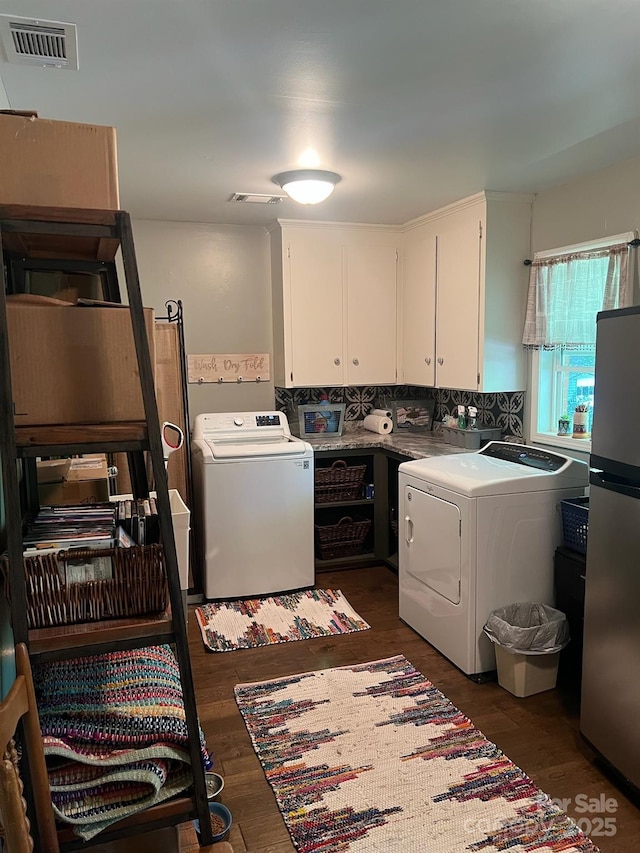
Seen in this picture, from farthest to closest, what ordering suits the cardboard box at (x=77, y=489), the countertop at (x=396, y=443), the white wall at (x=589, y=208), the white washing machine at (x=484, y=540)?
the countertop at (x=396, y=443), the white wall at (x=589, y=208), the white washing machine at (x=484, y=540), the cardboard box at (x=77, y=489)

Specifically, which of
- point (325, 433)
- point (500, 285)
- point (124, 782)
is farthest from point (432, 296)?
point (124, 782)

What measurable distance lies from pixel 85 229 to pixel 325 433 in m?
3.27

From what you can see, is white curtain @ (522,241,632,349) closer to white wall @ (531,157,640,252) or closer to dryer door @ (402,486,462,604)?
white wall @ (531,157,640,252)

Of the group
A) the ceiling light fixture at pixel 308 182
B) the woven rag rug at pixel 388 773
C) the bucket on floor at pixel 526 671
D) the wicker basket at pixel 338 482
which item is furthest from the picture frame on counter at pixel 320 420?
the bucket on floor at pixel 526 671

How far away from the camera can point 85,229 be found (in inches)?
50.0

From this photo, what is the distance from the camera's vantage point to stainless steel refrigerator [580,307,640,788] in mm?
1987

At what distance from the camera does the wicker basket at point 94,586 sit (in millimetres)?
1296

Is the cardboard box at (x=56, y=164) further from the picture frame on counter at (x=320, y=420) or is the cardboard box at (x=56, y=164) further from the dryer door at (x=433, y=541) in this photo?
the picture frame on counter at (x=320, y=420)

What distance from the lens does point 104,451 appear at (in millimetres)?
1295

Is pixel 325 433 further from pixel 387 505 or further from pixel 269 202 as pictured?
pixel 269 202

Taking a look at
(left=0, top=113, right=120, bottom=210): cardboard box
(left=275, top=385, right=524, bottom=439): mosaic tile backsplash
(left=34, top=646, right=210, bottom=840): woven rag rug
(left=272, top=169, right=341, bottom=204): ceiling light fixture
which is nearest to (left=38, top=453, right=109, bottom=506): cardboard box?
(left=34, top=646, right=210, bottom=840): woven rag rug

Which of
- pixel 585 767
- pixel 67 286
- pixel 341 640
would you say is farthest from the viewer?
pixel 341 640

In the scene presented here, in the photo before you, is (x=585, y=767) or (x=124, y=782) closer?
(x=124, y=782)

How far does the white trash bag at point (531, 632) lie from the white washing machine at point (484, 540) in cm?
7
